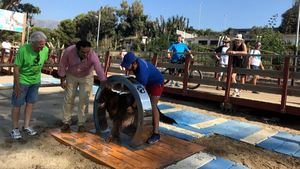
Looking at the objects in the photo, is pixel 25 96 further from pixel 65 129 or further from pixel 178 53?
pixel 178 53

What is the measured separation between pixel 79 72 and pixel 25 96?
2.93ft

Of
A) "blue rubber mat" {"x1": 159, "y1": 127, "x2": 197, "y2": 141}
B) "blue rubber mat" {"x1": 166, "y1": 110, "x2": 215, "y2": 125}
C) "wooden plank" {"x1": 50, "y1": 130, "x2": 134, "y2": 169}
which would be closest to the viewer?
"wooden plank" {"x1": 50, "y1": 130, "x2": 134, "y2": 169}

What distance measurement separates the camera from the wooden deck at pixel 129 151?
4.77 meters

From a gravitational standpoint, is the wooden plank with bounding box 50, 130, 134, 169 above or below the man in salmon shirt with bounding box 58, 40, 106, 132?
below

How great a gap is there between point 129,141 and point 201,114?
3.14 m

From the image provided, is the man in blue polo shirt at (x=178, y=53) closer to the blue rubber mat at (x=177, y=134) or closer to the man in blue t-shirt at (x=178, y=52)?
the man in blue t-shirt at (x=178, y=52)

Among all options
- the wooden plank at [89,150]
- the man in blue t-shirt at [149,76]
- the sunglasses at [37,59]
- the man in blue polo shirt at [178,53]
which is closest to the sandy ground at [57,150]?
the wooden plank at [89,150]

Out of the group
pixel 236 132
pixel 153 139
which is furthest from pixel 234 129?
pixel 153 139

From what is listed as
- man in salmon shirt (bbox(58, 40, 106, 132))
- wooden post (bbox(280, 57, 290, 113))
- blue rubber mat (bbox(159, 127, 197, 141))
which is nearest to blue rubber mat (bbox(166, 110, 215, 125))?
blue rubber mat (bbox(159, 127, 197, 141))

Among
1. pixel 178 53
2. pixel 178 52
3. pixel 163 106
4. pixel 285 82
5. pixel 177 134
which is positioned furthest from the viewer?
pixel 178 52

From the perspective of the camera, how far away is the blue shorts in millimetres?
5633

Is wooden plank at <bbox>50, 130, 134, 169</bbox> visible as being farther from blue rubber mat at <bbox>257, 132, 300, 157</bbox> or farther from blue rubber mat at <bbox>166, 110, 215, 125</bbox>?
blue rubber mat at <bbox>257, 132, 300, 157</bbox>

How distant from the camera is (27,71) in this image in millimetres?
5633

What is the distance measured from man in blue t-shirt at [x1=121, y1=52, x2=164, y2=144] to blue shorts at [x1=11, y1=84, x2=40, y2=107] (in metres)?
1.55
